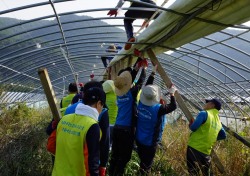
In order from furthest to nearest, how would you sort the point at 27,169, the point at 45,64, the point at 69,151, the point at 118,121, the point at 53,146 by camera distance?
the point at 45,64, the point at 118,121, the point at 27,169, the point at 53,146, the point at 69,151

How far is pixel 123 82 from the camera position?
211 inches

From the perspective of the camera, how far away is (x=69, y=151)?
2.96 metres

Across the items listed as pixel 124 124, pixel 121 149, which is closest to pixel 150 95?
pixel 124 124

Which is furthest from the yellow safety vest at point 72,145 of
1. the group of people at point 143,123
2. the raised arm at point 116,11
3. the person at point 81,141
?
the raised arm at point 116,11

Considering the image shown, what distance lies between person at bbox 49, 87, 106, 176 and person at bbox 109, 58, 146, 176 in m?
2.37

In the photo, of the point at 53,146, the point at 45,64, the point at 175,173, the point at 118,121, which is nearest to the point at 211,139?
the point at 175,173

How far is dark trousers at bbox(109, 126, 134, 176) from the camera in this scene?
539 centimetres

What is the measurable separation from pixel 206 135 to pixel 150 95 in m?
1.36

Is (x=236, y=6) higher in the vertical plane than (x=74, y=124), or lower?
higher

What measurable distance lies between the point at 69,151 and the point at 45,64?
29.9ft

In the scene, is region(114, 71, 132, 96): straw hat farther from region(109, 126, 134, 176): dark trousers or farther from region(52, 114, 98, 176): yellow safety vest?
region(52, 114, 98, 176): yellow safety vest

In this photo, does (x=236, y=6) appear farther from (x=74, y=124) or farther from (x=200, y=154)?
(x=200, y=154)

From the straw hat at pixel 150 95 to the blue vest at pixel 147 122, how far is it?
→ 0.08 metres

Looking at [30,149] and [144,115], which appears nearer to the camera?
[144,115]
